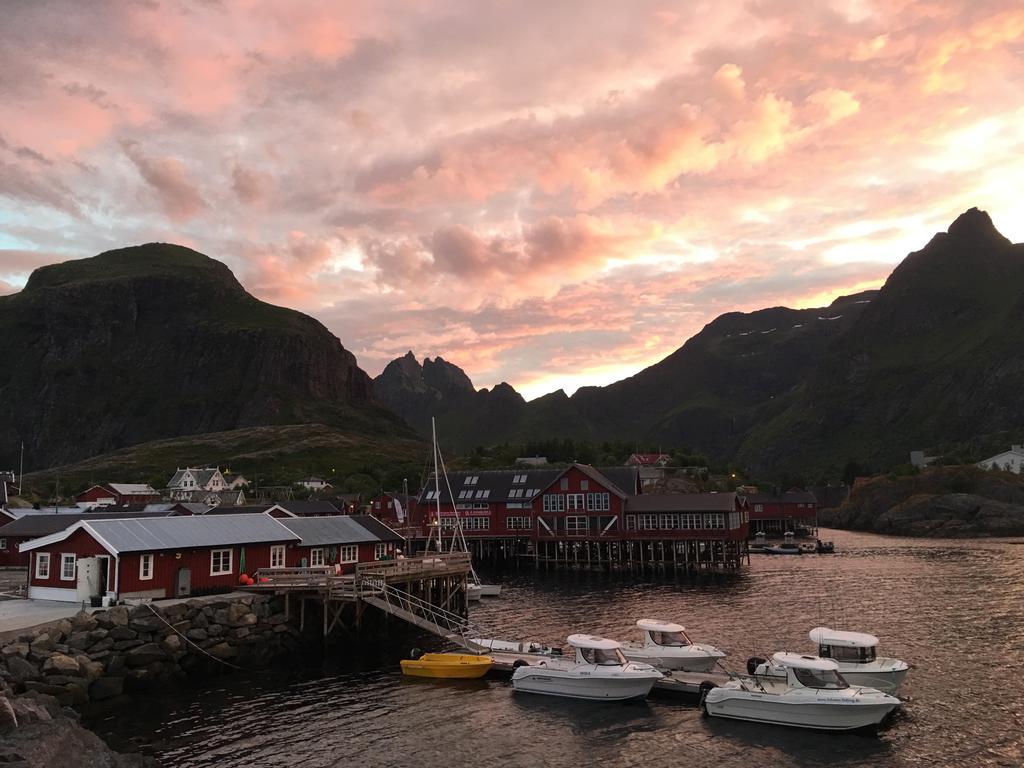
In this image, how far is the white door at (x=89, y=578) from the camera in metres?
42.6

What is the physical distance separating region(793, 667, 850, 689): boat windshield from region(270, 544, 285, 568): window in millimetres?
34590

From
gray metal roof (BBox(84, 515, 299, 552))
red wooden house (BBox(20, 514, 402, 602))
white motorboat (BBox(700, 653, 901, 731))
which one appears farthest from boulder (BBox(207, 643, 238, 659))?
white motorboat (BBox(700, 653, 901, 731))

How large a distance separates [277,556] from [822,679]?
3557 cm

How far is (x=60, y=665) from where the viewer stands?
33.3 m

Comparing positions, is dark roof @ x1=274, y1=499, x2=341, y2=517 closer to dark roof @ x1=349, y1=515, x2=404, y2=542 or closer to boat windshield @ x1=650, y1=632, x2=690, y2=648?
dark roof @ x1=349, y1=515, x2=404, y2=542

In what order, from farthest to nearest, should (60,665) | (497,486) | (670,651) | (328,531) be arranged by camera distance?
(497,486) → (328,531) → (670,651) → (60,665)

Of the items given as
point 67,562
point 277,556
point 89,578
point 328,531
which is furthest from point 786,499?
point 67,562

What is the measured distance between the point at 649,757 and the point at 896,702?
1039cm

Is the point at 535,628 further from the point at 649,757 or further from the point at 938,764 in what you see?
the point at 938,764

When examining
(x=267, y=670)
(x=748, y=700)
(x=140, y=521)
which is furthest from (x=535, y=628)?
(x=140, y=521)

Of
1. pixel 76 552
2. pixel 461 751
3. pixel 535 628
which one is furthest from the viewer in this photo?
pixel 535 628

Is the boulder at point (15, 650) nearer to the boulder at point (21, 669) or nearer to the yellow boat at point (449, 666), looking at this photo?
the boulder at point (21, 669)

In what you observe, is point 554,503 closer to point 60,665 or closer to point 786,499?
point 60,665

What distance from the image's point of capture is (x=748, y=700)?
3127 cm
